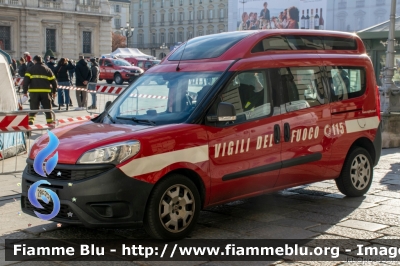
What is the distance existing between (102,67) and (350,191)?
115 ft

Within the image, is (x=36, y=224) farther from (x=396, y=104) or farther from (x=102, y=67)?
(x=102, y=67)

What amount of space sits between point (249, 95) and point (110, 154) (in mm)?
1768

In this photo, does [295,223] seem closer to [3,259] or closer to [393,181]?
[3,259]

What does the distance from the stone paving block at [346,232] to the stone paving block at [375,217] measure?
1.58 ft

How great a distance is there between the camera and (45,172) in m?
5.93

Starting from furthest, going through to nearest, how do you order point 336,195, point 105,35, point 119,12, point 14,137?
point 119,12
point 105,35
point 14,137
point 336,195

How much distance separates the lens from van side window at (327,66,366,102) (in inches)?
303

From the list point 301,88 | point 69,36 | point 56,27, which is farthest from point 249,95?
point 69,36

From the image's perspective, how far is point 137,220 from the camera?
5742 millimetres

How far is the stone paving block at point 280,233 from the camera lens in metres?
6.17

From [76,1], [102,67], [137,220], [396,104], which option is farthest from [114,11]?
[137,220]

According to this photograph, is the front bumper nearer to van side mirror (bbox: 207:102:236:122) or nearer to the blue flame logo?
the blue flame logo

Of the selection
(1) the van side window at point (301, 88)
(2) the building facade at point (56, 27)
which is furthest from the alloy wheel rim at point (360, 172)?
(2) the building facade at point (56, 27)

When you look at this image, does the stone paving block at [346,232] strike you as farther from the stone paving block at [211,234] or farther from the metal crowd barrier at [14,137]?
the metal crowd barrier at [14,137]
